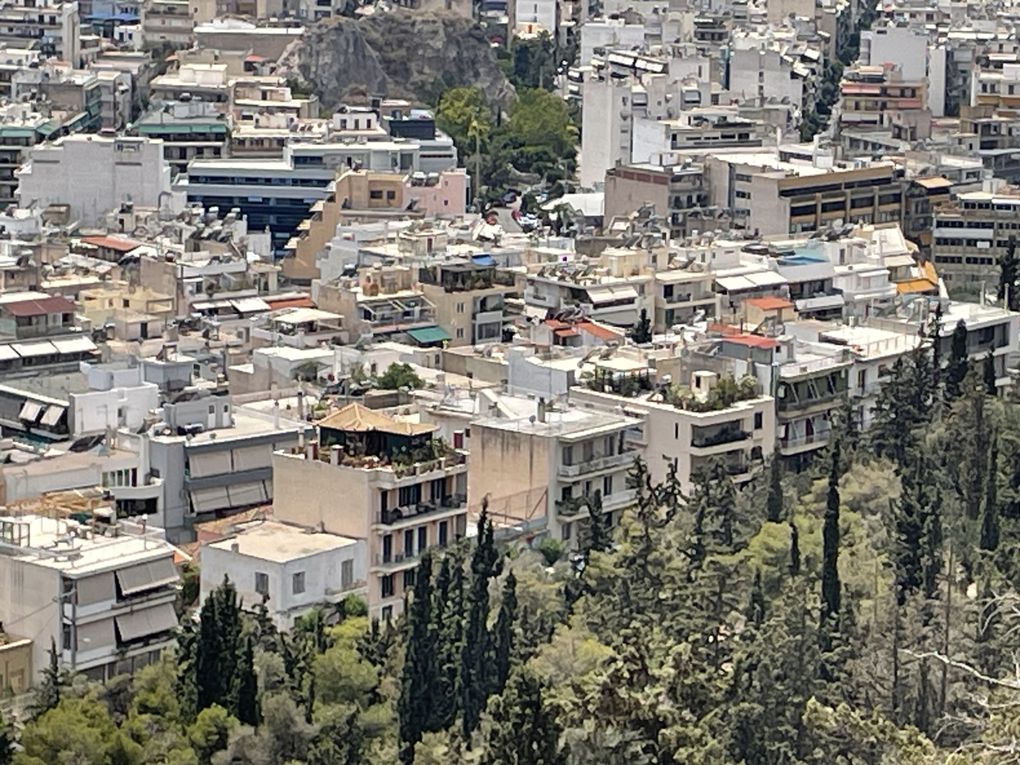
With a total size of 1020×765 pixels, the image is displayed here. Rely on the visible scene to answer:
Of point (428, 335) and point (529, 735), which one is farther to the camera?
point (428, 335)

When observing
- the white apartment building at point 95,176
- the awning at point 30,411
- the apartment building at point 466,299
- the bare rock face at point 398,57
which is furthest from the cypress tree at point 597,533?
the bare rock face at point 398,57

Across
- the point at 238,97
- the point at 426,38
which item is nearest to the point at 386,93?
the point at 426,38

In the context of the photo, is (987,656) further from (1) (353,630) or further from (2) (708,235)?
(2) (708,235)

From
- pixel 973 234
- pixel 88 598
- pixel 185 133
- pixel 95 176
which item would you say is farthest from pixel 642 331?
pixel 185 133

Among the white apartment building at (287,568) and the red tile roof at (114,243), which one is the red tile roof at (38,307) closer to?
the red tile roof at (114,243)

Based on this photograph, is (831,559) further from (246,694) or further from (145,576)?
(246,694)

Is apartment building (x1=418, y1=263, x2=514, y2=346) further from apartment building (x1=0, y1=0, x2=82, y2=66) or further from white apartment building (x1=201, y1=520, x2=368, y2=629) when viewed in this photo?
apartment building (x1=0, y1=0, x2=82, y2=66)

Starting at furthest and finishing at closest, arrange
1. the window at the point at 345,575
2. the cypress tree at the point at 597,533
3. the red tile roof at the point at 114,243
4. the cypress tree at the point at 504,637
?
1. the red tile roof at the point at 114,243
2. the cypress tree at the point at 597,533
3. the window at the point at 345,575
4. the cypress tree at the point at 504,637
